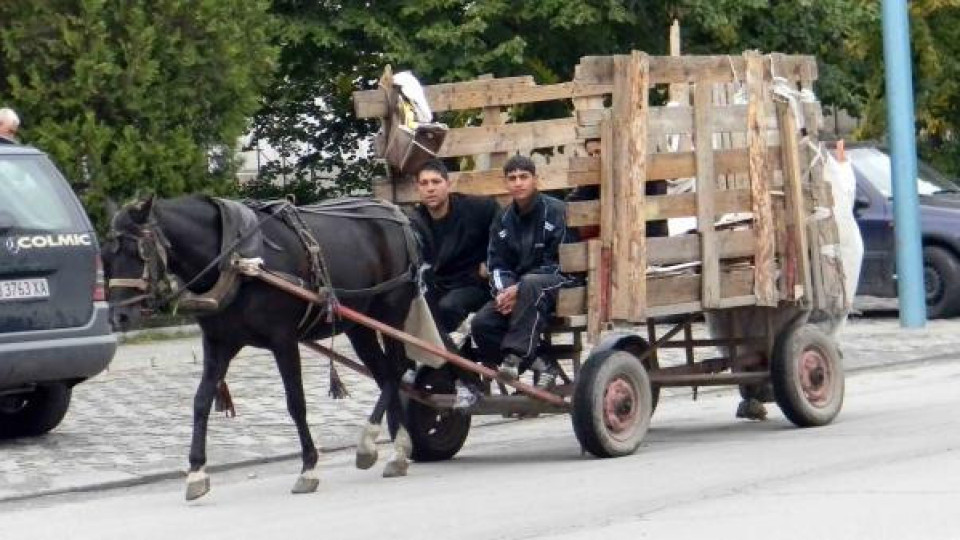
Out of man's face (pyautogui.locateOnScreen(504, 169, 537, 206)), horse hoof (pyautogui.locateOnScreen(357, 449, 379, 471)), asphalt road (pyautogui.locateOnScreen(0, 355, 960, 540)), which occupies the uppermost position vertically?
man's face (pyautogui.locateOnScreen(504, 169, 537, 206))

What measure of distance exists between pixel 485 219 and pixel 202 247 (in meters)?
2.21

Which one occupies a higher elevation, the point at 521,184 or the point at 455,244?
the point at 521,184

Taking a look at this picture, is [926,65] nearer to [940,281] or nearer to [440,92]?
[940,281]

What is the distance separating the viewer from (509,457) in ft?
44.2

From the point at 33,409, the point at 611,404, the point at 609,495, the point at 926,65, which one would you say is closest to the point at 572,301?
the point at 611,404

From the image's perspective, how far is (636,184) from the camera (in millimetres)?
12820

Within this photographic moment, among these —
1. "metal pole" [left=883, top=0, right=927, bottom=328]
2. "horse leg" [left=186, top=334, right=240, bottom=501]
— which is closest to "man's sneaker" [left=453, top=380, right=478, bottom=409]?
"horse leg" [left=186, top=334, right=240, bottom=501]

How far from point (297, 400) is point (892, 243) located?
39.6 ft

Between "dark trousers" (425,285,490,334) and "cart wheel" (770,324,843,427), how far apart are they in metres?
1.93

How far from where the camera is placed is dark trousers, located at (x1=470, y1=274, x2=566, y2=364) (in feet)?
41.4

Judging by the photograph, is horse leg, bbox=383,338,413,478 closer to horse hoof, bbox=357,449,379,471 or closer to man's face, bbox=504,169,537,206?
horse hoof, bbox=357,449,379,471

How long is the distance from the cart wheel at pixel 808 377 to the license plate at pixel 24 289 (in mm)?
4640

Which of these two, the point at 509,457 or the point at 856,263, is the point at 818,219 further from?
the point at 509,457

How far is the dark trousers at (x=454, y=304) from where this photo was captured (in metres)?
13.2
